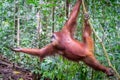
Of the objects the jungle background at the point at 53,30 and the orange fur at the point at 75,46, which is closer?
the orange fur at the point at 75,46

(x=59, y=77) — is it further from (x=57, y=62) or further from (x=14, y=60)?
(x=14, y=60)

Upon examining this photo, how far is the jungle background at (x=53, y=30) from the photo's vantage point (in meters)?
4.57

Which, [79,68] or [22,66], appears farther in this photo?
[22,66]

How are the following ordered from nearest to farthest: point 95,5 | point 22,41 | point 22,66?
point 95,5 → point 22,66 → point 22,41

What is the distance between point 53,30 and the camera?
596 centimetres

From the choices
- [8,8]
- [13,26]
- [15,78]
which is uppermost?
[8,8]

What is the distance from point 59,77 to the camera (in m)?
5.09

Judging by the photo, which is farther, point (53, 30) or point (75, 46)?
point (53, 30)

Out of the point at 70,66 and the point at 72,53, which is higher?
the point at 72,53

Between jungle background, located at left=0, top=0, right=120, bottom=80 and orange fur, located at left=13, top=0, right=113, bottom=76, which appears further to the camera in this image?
jungle background, located at left=0, top=0, right=120, bottom=80

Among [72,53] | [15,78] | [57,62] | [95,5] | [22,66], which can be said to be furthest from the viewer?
[22,66]

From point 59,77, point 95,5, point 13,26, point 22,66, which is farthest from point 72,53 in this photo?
point 13,26

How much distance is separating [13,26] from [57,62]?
2.72m

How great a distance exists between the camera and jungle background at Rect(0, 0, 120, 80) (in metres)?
4.57
